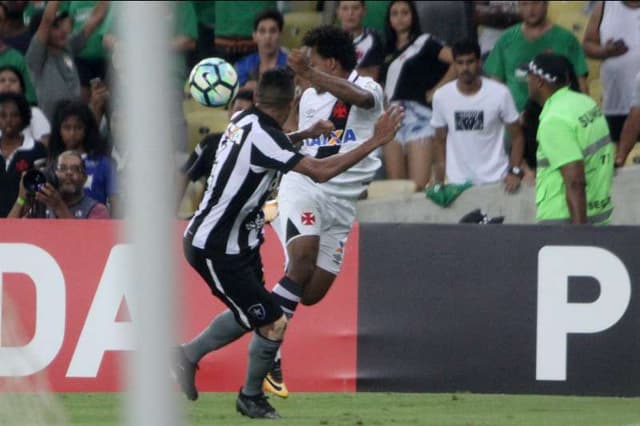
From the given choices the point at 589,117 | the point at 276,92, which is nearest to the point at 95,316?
the point at 276,92

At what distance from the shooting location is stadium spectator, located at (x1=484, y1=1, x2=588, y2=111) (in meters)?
12.3

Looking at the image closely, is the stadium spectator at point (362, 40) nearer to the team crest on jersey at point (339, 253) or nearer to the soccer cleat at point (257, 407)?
the team crest on jersey at point (339, 253)

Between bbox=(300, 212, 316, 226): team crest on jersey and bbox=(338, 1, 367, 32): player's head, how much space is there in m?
3.53

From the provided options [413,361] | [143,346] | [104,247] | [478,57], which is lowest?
[413,361]

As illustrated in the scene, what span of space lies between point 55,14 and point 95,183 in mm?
2068

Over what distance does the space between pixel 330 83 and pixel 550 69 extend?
1.57 metres

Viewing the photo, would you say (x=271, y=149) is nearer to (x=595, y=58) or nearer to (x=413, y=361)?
(x=413, y=361)

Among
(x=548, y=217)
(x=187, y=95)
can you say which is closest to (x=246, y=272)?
(x=548, y=217)

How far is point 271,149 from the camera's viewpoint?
8.02 metres

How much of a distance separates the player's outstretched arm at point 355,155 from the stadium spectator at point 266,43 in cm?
440

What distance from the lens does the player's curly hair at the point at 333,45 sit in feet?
31.1

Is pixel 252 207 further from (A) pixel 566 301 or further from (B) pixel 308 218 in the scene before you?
(A) pixel 566 301

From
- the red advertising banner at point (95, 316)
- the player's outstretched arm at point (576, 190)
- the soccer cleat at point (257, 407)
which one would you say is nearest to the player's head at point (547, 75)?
the player's outstretched arm at point (576, 190)

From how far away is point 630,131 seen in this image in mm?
11781
